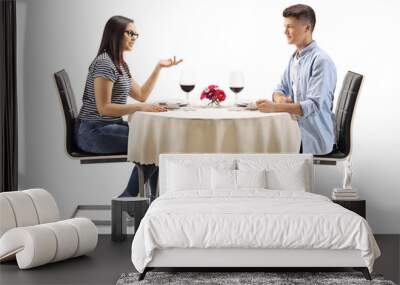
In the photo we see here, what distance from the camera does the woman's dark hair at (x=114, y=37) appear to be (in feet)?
26.1

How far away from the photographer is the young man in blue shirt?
7.82 meters

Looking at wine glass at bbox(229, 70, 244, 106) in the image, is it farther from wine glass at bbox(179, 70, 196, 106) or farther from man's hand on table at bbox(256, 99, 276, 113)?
wine glass at bbox(179, 70, 196, 106)

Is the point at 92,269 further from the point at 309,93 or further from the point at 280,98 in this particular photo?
the point at 309,93

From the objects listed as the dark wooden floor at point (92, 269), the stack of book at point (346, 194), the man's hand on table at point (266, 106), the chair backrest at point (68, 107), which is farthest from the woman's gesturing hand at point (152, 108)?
the stack of book at point (346, 194)

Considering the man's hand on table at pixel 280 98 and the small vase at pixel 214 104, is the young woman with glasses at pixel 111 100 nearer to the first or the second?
the small vase at pixel 214 104

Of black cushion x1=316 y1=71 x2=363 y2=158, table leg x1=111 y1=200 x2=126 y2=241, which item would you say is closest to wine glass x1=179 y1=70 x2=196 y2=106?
table leg x1=111 y1=200 x2=126 y2=241

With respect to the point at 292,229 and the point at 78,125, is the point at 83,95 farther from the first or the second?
the point at 292,229

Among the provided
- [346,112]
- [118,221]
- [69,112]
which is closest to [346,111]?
[346,112]

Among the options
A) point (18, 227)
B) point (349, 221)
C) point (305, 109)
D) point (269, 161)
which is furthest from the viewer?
point (305, 109)

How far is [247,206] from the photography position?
19.2 feet

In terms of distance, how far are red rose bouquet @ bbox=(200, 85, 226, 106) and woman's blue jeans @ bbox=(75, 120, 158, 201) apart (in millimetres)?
830

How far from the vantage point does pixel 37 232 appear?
607 centimetres

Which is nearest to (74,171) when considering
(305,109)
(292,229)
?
(305,109)

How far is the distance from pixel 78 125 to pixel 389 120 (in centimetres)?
309
